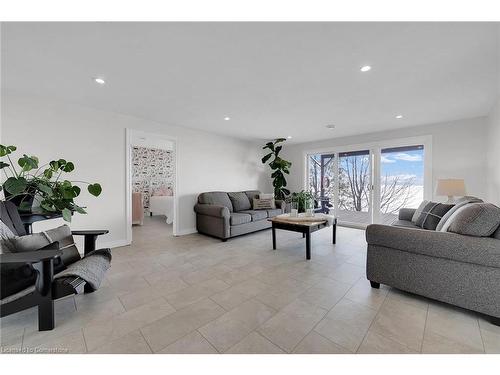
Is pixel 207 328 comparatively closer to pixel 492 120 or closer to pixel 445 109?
pixel 445 109

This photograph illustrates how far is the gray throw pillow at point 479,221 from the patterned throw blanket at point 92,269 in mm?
2971

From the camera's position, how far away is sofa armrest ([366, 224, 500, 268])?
1568mm

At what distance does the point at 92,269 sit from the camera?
5.50ft

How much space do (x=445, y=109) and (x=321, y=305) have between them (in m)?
3.61

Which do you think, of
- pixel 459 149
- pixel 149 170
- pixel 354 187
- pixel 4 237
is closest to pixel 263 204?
pixel 354 187

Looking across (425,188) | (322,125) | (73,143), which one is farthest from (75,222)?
(425,188)

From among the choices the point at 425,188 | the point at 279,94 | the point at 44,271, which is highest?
the point at 279,94

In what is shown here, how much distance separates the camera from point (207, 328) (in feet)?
5.01

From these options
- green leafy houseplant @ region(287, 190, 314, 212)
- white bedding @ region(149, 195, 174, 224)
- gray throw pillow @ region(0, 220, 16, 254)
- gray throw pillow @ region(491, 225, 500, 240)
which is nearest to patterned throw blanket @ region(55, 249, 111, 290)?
gray throw pillow @ region(0, 220, 16, 254)

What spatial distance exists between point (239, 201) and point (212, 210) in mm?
974

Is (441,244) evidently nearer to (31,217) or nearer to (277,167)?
(31,217)

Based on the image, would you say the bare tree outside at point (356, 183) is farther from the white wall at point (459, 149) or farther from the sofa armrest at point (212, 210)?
the sofa armrest at point (212, 210)

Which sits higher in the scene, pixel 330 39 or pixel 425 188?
pixel 330 39

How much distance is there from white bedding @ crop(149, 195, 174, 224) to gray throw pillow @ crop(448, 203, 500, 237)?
17.7 ft
